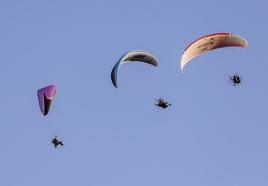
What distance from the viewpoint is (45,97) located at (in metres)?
63.7

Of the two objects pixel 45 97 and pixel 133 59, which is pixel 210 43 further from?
pixel 45 97

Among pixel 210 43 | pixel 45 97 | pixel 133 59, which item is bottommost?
pixel 45 97

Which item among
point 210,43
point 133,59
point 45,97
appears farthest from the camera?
point 45,97

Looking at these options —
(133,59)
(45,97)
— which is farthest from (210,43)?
A: (45,97)

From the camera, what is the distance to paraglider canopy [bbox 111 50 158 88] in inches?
2362

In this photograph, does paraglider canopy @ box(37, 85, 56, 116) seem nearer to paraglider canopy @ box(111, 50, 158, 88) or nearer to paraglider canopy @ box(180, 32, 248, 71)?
paraglider canopy @ box(111, 50, 158, 88)

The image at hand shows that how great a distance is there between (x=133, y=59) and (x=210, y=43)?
6.02 m

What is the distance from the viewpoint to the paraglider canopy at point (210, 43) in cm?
6000

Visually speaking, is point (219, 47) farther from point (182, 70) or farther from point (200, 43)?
point (182, 70)

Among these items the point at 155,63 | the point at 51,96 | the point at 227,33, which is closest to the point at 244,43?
the point at 227,33

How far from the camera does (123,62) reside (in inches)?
2419

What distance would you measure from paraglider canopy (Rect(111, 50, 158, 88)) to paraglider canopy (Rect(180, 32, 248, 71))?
313cm

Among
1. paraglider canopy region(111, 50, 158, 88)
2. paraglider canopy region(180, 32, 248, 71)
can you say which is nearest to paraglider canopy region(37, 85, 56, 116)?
paraglider canopy region(111, 50, 158, 88)

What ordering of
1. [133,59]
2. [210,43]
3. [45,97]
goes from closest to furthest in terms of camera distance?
[210,43], [133,59], [45,97]
